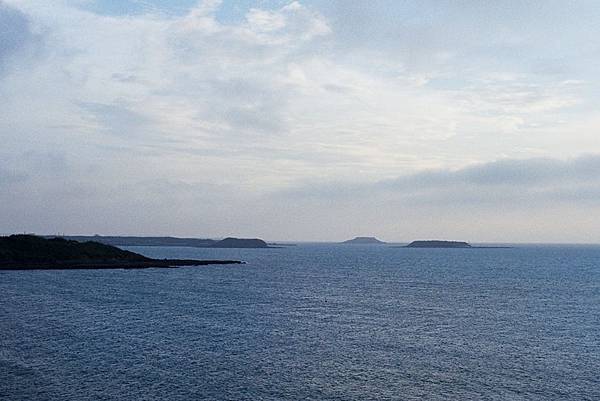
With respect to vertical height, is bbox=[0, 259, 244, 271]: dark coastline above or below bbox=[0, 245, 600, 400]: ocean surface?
above

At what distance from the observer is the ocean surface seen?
4034cm

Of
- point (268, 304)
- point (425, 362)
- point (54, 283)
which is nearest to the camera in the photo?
point (425, 362)

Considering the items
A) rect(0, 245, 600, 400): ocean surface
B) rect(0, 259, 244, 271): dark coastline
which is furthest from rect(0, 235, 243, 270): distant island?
rect(0, 245, 600, 400): ocean surface

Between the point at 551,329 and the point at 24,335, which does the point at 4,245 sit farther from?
the point at 551,329

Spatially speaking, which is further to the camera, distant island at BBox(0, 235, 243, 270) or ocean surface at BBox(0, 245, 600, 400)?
distant island at BBox(0, 235, 243, 270)

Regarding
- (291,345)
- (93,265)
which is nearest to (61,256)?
(93,265)

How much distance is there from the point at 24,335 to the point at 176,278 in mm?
78226

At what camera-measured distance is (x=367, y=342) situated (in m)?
57.2

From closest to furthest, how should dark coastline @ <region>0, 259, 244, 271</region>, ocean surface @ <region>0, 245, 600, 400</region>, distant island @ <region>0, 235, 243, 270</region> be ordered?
ocean surface @ <region>0, 245, 600, 400</region> < dark coastline @ <region>0, 259, 244, 271</region> < distant island @ <region>0, 235, 243, 270</region>

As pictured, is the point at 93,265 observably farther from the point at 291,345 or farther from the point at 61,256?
the point at 291,345

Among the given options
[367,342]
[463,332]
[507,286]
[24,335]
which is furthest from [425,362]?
[507,286]

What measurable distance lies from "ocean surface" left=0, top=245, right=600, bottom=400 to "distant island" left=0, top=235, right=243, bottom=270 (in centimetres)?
6207

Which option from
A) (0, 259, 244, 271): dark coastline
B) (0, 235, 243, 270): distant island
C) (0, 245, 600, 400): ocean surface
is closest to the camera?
(0, 245, 600, 400): ocean surface

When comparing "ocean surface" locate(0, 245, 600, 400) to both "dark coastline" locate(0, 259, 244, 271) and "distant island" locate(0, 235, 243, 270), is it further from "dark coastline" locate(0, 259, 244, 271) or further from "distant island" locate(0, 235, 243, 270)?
"distant island" locate(0, 235, 243, 270)
